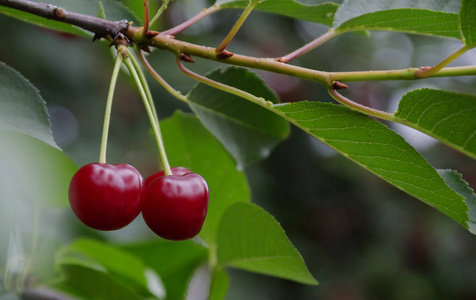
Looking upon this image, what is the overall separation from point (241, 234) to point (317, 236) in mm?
3008

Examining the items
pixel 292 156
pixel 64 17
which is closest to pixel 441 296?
pixel 292 156

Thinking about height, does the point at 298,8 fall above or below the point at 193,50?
above

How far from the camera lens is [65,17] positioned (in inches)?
36.1

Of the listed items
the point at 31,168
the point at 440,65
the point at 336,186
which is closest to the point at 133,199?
the point at 31,168

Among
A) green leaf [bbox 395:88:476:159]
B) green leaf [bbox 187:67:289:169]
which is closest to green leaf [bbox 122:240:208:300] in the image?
green leaf [bbox 187:67:289:169]

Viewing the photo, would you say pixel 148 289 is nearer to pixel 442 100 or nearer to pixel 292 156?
pixel 442 100

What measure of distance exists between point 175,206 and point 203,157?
0.55 m

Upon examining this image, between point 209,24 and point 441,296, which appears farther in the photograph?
point 441,296

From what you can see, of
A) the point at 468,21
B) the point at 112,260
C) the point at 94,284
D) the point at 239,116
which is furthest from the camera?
the point at 112,260

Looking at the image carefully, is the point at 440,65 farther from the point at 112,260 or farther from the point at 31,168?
the point at 112,260

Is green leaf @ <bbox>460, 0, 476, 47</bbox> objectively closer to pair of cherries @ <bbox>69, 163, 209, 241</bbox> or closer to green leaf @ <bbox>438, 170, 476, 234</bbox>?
green leaf @ <bbox>438, 170, 476, 234</bbox>

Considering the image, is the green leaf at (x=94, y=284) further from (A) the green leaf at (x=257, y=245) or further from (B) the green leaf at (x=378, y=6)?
(B) the green leaf at (x=378, y=6)

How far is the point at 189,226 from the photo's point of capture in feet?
2.74

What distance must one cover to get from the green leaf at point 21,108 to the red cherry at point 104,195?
0.08 meters
